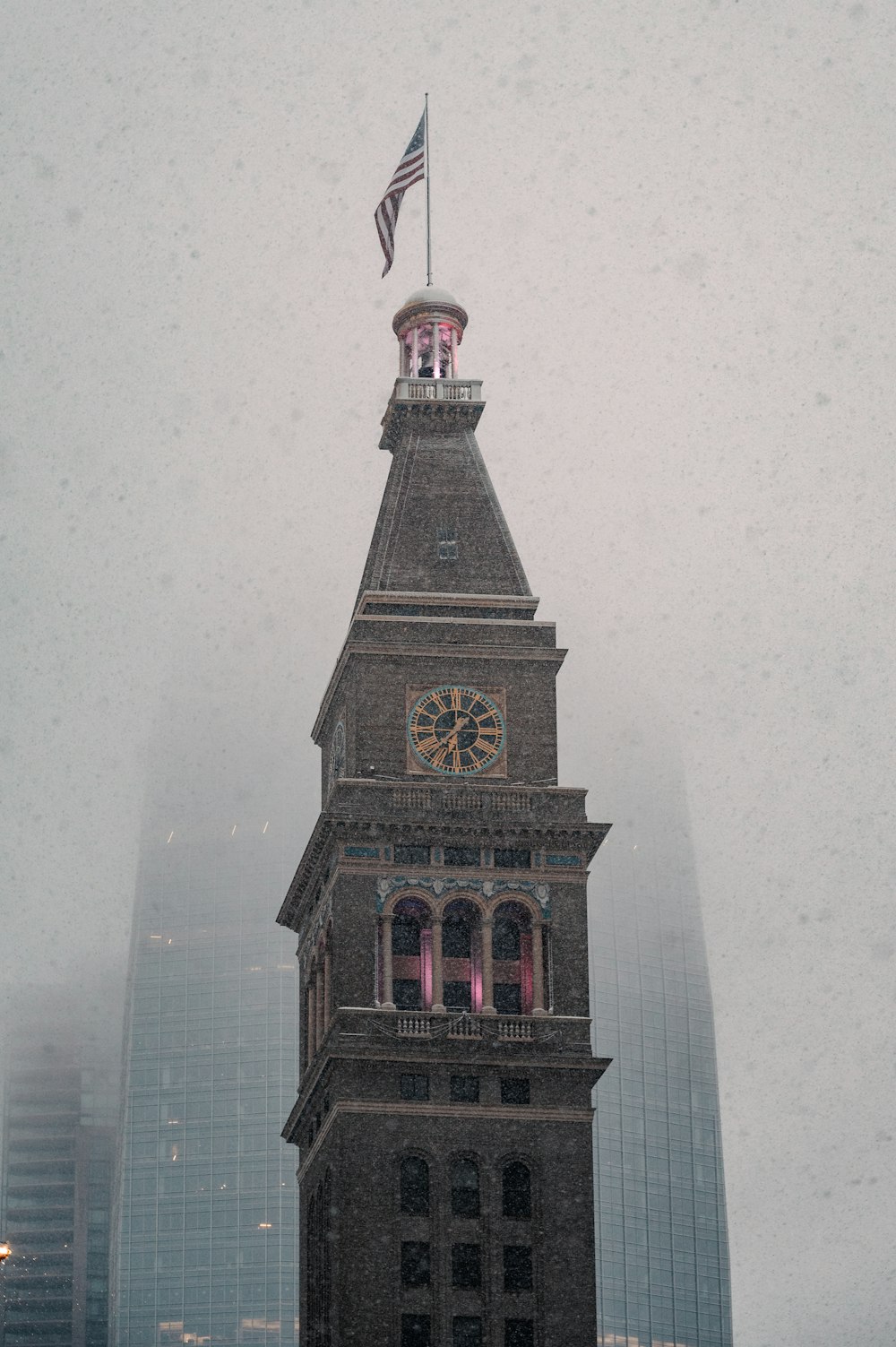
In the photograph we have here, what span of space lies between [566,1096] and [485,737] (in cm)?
1589

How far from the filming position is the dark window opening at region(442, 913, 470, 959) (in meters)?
111

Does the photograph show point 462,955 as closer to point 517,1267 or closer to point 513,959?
point 513,959

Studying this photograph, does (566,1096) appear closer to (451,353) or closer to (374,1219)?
(374,1219)

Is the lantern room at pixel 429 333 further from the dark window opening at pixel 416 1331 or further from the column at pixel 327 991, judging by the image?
the dark window opening at pixel 416 1331

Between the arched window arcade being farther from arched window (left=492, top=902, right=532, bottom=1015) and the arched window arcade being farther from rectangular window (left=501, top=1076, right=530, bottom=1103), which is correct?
rectangular window (left=501, top=1076, right=530, bottom=1103)

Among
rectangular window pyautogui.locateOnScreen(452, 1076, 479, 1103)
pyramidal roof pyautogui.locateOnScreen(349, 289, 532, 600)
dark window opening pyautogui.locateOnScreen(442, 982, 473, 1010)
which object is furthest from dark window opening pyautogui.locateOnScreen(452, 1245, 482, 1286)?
pyramidal roof pyautogui.locateOnScreen(349, 289, 532, 600)

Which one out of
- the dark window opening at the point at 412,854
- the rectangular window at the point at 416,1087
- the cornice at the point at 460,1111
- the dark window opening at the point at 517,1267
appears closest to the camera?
the dark window opening at the point at 517,1267

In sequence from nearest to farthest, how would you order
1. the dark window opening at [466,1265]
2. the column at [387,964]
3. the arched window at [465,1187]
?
the dark window opening at [466,1265], the arched window at [465,1187], the column at [387,964]

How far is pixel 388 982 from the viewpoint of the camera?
10950 centimetres

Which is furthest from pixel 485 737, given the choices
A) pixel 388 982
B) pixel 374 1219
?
pixel 374 1219

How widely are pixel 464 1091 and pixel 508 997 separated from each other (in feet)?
16.4

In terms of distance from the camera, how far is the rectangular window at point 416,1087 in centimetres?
10762

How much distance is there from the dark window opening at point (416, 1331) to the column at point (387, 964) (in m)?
12.1

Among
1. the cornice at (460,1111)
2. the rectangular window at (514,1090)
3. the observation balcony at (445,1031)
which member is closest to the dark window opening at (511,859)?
the observation balcony at (445,1031)
